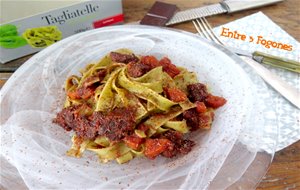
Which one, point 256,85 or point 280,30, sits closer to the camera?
point 256,85

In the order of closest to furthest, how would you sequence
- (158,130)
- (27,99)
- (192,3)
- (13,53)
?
(158,130) < (27,99) < (13,53) < (192,3)

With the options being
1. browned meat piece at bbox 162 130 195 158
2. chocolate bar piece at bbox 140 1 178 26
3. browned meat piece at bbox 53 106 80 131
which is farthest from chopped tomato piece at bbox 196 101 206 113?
chocolate bar piece at bbox 140 1 178 26

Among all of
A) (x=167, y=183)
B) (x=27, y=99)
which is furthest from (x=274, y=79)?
(x=27, y=99)

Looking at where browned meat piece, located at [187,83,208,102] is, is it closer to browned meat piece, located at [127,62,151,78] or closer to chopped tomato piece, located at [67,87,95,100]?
browned meat piece, located at [127,62,151,78]

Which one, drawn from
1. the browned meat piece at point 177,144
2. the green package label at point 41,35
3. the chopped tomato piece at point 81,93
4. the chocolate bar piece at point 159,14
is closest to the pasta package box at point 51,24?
the green package label at point 41,35

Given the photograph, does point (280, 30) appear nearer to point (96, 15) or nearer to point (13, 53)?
point (96, 15)
